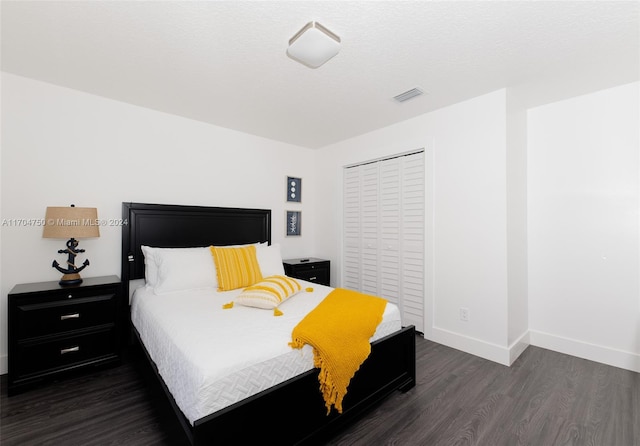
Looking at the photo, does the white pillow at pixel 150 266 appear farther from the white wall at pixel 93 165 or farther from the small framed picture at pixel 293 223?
the small framed picture at pixel 293 223

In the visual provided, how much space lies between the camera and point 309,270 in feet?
12.7

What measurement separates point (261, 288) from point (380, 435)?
1.23 m

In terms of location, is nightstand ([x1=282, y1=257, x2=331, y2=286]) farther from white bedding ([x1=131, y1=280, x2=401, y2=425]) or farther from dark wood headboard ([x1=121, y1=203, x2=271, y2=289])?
white bedding ([x1=131, y1=280, x2=401, y2=425])

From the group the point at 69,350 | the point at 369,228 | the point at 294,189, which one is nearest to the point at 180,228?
the point at 69,350

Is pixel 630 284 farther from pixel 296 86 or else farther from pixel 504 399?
pixel 296 86

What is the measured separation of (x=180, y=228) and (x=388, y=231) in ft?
7.89

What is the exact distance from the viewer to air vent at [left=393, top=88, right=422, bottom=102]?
2.61 meters

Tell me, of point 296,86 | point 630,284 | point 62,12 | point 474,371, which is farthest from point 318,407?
point 630,284

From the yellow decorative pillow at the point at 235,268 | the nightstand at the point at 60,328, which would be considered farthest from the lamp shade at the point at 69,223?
the yellow decorative pillow at the point at 235,268

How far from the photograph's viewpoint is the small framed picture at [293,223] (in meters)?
4.25

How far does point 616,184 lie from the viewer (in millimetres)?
2557

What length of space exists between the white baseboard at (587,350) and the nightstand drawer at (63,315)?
405 centimetres

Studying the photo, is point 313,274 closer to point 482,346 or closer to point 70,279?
point 482,346

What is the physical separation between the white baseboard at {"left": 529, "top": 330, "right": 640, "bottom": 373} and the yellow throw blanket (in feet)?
6.70
